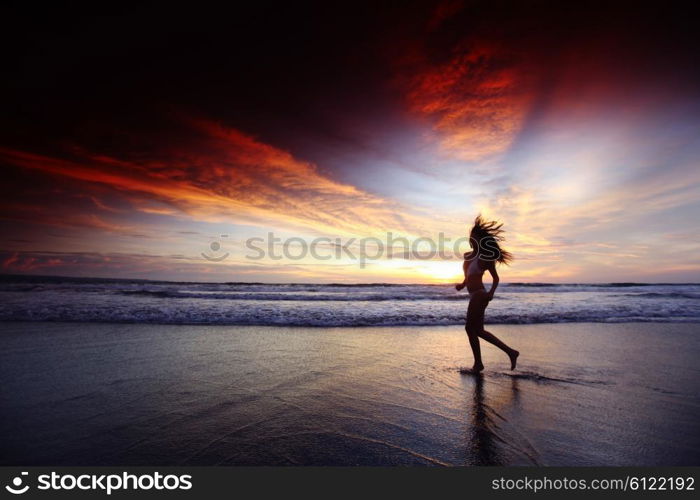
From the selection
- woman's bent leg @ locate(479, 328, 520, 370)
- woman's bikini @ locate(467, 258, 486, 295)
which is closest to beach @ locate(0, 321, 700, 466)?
woman's bent leg @ locate(479, 328, 520, 370)

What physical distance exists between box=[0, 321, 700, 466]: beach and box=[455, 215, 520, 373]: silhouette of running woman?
0.45 m

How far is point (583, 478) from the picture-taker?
2531 mm

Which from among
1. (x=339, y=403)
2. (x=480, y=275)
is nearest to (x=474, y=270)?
(x=480, y=275)

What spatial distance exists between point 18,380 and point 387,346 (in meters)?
6.38

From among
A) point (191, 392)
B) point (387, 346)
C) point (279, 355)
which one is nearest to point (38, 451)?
point (191, 392)

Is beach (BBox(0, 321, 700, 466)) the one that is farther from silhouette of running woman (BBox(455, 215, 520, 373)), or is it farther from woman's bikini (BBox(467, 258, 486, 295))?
woman's bikini (BBox(467, 258, 486, 295))

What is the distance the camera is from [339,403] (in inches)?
153

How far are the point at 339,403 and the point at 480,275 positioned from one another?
11.2ft

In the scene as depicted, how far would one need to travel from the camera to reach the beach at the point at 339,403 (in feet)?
9.05

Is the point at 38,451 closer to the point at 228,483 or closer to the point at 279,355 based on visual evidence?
the point at 228,483

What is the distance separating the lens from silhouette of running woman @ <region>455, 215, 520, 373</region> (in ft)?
17.7

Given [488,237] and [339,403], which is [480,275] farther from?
[339,403]

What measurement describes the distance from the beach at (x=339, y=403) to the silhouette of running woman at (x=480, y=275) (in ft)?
1.47

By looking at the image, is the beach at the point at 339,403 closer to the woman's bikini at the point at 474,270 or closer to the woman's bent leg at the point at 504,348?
the woman's bent leg at the point at 504,348
